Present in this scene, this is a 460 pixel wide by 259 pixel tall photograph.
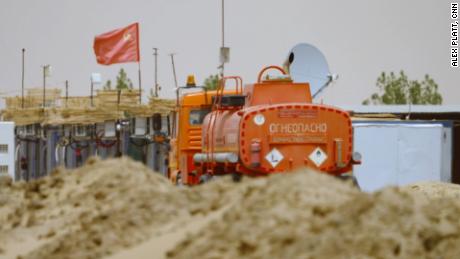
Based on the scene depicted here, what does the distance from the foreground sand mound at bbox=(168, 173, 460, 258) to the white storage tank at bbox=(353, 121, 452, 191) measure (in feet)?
79.7

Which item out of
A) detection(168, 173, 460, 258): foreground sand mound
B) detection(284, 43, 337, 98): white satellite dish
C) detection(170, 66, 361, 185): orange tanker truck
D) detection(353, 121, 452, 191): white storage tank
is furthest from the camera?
detection(353, 121, 452, 191): white storage tank

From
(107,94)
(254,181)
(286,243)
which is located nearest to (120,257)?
(254,181)

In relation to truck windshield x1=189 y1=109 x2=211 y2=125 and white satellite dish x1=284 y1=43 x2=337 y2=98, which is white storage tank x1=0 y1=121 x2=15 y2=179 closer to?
truck windshield x1=189 y1=109 x2=211 y2=125

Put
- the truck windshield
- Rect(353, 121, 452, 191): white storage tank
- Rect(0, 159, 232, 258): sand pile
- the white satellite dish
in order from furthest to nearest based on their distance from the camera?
Rect(353, 121, 452, 191): white storage tank → the white satellite dish → the truck windshield → Rect(0, 159, 232, 258): sand pile

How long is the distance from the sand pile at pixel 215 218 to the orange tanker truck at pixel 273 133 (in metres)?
5.16

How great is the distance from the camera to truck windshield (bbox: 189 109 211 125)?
2530cm

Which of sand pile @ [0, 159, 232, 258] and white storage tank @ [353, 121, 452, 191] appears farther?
white storage tank @ [353, 121, 452, 191]

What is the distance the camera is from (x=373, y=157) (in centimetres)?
3697

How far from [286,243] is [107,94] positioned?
37.9 m

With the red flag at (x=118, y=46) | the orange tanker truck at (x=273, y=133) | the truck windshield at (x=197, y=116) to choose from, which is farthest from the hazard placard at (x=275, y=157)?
the red flag at (x=118, y=46)

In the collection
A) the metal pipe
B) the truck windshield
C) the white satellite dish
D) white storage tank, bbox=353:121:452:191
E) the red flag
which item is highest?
the red flag

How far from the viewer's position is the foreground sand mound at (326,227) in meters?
10.7

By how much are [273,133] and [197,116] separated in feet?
13.8

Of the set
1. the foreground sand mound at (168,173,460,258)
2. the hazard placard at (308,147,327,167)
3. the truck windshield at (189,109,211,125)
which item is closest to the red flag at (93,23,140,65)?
the truck windshield at (189,109,211,125)
